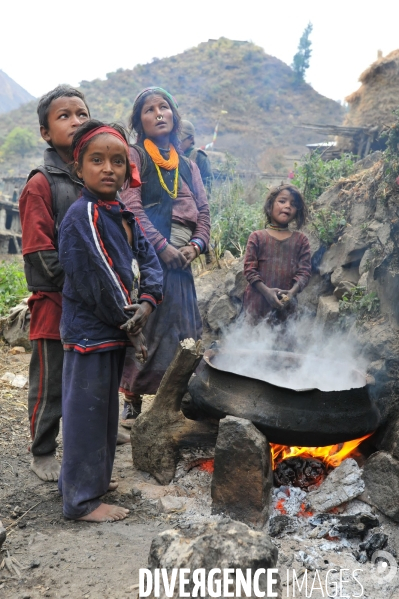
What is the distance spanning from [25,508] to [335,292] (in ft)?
11.8

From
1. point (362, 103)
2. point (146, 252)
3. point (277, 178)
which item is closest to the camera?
point (146, 252)

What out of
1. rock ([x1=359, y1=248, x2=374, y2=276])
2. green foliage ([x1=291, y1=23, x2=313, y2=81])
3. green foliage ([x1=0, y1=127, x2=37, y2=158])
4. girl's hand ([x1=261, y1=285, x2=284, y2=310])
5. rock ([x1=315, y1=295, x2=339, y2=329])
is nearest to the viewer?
girl's hand ([x1=261, y1=285, x2=284, y2=310])

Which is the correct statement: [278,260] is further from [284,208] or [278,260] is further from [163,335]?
[163,335]

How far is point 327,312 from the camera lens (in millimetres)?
5152

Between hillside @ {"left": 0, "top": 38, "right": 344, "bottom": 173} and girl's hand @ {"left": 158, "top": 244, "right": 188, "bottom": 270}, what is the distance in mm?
37342

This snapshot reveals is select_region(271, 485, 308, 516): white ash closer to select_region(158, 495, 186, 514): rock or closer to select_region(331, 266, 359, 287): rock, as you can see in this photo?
select_region(158, 495, 186, 514): rock

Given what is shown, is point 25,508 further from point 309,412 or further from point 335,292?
point 335,292

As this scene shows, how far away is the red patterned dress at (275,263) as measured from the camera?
15.1 ft

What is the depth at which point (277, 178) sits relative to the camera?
77.5 ft

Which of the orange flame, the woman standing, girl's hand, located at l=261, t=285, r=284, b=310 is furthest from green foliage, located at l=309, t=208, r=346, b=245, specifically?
the orange flame

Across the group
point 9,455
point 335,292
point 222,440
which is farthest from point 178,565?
point 335,292

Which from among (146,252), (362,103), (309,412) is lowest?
(309,412)

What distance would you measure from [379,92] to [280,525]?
14.3 metres

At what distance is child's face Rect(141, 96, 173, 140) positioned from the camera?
3.72m
